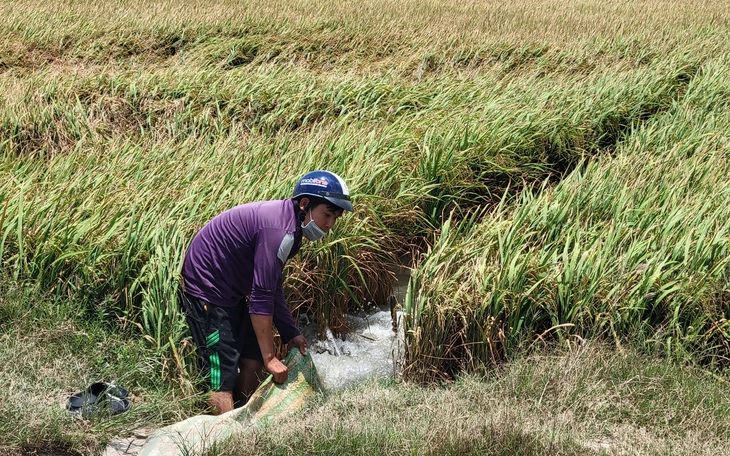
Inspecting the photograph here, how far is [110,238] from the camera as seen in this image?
474 centimetres

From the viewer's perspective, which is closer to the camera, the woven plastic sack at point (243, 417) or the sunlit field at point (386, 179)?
the woven plastic sack at point (243, 417)

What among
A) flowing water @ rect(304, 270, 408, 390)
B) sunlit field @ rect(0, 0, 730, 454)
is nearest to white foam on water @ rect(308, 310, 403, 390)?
flowing water @ rect(304, 270, 408, 390)

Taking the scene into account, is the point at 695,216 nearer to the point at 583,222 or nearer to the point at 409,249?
the point at 583,222

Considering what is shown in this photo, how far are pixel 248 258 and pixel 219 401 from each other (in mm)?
699

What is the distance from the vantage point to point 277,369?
3.79m

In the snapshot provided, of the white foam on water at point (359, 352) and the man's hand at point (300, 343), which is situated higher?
the man's hand at point (300, 343)

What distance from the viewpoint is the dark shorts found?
3.97 metres

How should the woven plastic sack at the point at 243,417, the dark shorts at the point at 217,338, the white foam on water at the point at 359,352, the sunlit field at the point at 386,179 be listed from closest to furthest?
the woven plastic sack at the point at 243,417, the dark shorts at the point at 217,338, the sunlit field at the point at 386,179, the white foam on water at the point at 359,352

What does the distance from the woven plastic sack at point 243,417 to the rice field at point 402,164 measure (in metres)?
0.56

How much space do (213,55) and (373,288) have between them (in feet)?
18.3

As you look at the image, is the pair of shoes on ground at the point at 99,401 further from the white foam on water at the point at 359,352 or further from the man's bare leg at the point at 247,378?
the white foam on water at the point at 359,352

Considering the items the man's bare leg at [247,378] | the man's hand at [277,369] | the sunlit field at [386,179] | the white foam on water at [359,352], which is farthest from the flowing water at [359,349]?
the man's hand at [277,369]

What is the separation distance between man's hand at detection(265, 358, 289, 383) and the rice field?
0.57 metres

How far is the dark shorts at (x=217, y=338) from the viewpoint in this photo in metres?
3.97
